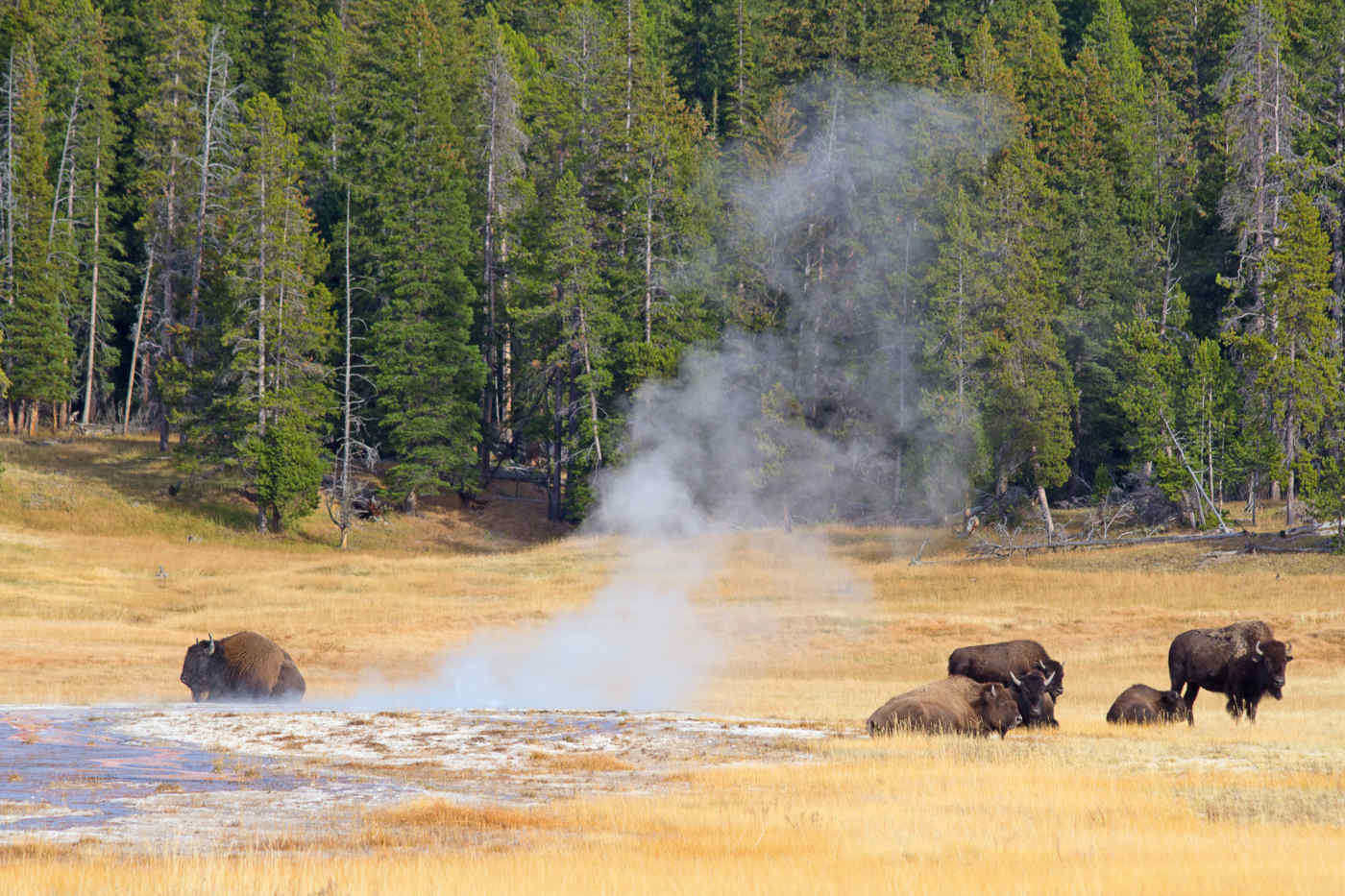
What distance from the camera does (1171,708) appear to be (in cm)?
2248

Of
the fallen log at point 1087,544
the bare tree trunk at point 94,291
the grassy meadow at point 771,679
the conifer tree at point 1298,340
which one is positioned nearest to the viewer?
the grassy meadow at point 771,679

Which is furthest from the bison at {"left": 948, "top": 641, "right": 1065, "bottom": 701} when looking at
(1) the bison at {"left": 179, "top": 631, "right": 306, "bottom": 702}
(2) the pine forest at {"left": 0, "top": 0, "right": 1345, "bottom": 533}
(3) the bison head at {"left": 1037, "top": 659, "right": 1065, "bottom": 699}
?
(2) the pine forest at {"left": 0, "top": 0, "right": 1345, "bottom": 533}

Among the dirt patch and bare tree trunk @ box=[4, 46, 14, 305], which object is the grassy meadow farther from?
bare tree trunk @ box=[4, 46, 14, 305]

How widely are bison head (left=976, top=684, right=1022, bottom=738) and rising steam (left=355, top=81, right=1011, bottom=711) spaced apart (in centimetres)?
3262

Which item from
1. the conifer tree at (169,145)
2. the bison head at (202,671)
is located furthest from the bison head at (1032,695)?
the conifer tree at (169,145)

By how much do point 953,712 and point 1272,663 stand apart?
241 inches

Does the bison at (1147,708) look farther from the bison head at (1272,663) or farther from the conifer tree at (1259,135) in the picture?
the conifer tree at (1259,135)

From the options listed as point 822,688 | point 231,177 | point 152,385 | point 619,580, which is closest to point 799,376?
point 619,580

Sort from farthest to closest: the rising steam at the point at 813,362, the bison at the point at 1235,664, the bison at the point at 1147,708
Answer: the rising steam at the point at 813,362 < the bison at the point at 1235,664 < the bison at the point at 1147,708

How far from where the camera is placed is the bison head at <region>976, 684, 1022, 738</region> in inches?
823

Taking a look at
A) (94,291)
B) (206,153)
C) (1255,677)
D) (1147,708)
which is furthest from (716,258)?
(1147,708)

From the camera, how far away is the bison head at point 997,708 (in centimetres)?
2091

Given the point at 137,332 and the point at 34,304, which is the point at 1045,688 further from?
the point at 137,332

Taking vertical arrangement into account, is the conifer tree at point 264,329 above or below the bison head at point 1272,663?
above
